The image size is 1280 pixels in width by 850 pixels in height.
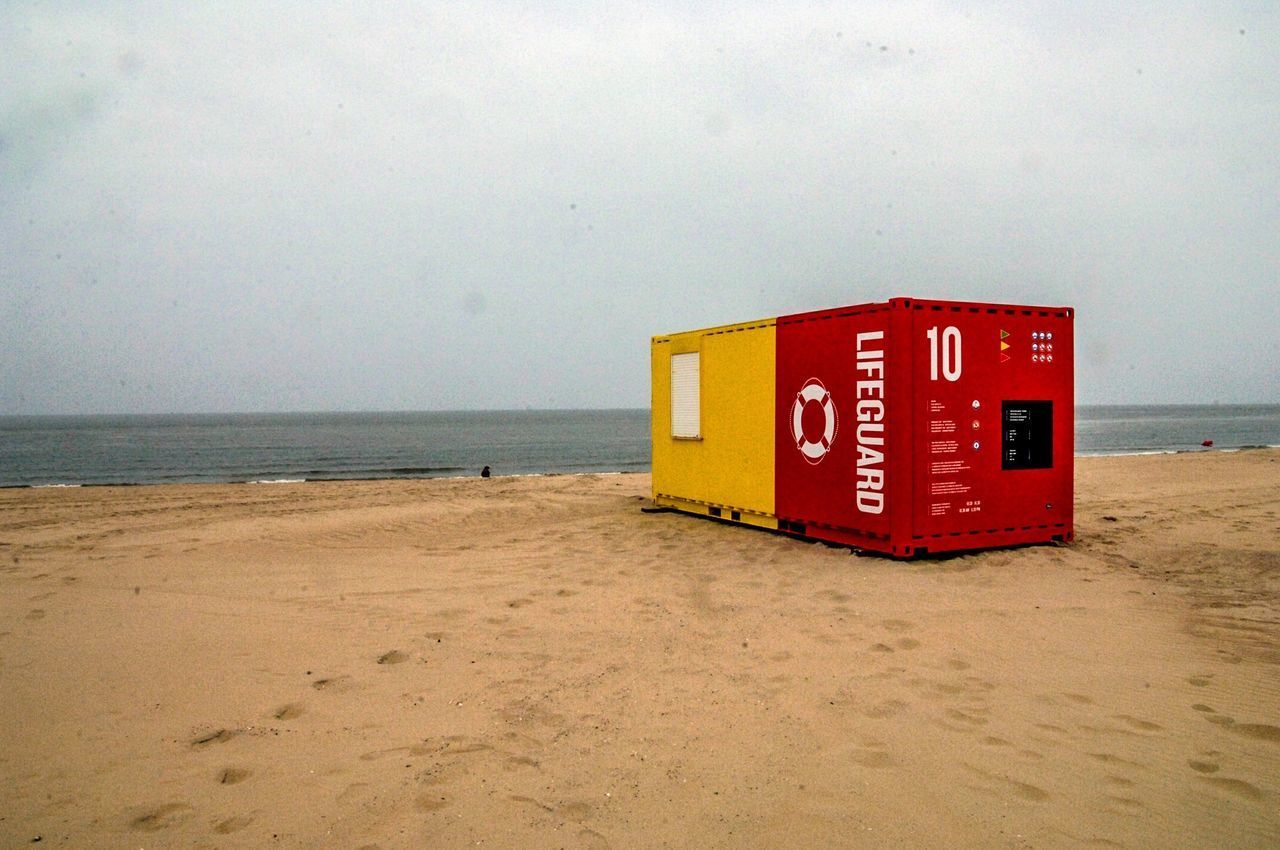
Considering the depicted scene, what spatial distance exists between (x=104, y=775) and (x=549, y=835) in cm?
219

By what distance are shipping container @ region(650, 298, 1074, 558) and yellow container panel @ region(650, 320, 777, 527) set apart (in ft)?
0.11

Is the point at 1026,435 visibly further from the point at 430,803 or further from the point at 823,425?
the point at 430,803

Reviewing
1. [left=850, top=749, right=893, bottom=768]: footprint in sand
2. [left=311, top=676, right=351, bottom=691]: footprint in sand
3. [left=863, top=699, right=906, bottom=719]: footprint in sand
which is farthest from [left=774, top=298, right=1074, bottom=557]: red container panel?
[left=311, top=676, right=351, bottom=691]: footprint in sand

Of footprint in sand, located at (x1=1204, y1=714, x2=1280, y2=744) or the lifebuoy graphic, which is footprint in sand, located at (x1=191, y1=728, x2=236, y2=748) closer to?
footprint in sand, located at (x1=1204, y1=714, x2=1280, y2=744)

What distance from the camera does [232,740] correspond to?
3.90 meters

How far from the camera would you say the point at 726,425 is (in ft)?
34.0

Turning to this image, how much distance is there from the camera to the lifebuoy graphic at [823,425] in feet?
28.4

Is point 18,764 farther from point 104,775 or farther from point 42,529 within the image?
point 42,529

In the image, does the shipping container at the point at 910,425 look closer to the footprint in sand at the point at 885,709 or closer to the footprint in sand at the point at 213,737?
the footprint in sand at the point at 885,709

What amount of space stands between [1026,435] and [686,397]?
4.50m

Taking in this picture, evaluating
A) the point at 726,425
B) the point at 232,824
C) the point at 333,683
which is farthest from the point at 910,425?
the point at 232,824

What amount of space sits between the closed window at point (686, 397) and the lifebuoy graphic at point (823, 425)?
1971 millimetres

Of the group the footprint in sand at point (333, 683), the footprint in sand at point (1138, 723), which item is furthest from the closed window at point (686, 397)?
the footprint in sand at point (1138, 723)

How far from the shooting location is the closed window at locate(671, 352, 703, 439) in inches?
428
